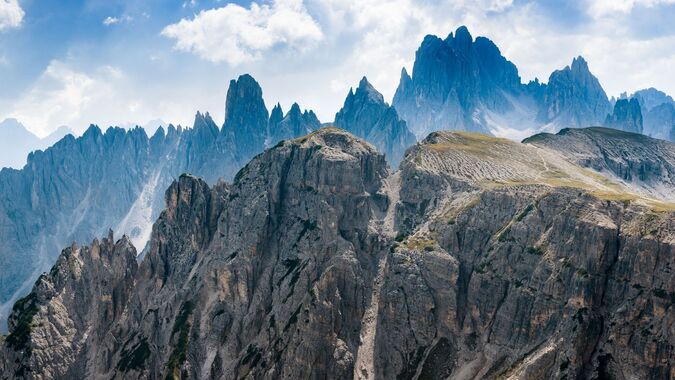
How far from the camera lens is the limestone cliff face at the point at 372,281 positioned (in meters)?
105

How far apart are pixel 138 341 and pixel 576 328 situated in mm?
137546

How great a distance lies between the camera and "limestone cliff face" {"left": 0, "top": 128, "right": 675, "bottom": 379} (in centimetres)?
10481

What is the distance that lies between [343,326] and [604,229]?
7303 centimetres

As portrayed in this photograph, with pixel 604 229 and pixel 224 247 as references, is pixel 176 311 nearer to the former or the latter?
pixel 224 247

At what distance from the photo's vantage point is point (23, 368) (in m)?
157

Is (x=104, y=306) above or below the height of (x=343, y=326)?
above

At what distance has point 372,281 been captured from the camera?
6009 inches

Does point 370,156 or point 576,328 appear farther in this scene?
point 370,156

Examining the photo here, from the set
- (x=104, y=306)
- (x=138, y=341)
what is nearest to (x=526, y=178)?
(x=138, y=341)

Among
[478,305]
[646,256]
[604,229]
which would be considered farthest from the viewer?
[478,305]

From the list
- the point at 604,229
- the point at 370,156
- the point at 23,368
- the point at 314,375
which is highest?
the point at 370,156

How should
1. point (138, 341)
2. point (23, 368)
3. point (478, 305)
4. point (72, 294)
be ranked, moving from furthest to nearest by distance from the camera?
point (72, 294) → point (138, 341) → point (23, 368) → point (478, 305)

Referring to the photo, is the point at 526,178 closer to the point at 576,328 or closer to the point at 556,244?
the point at 556,244

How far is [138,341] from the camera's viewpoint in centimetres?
16862
